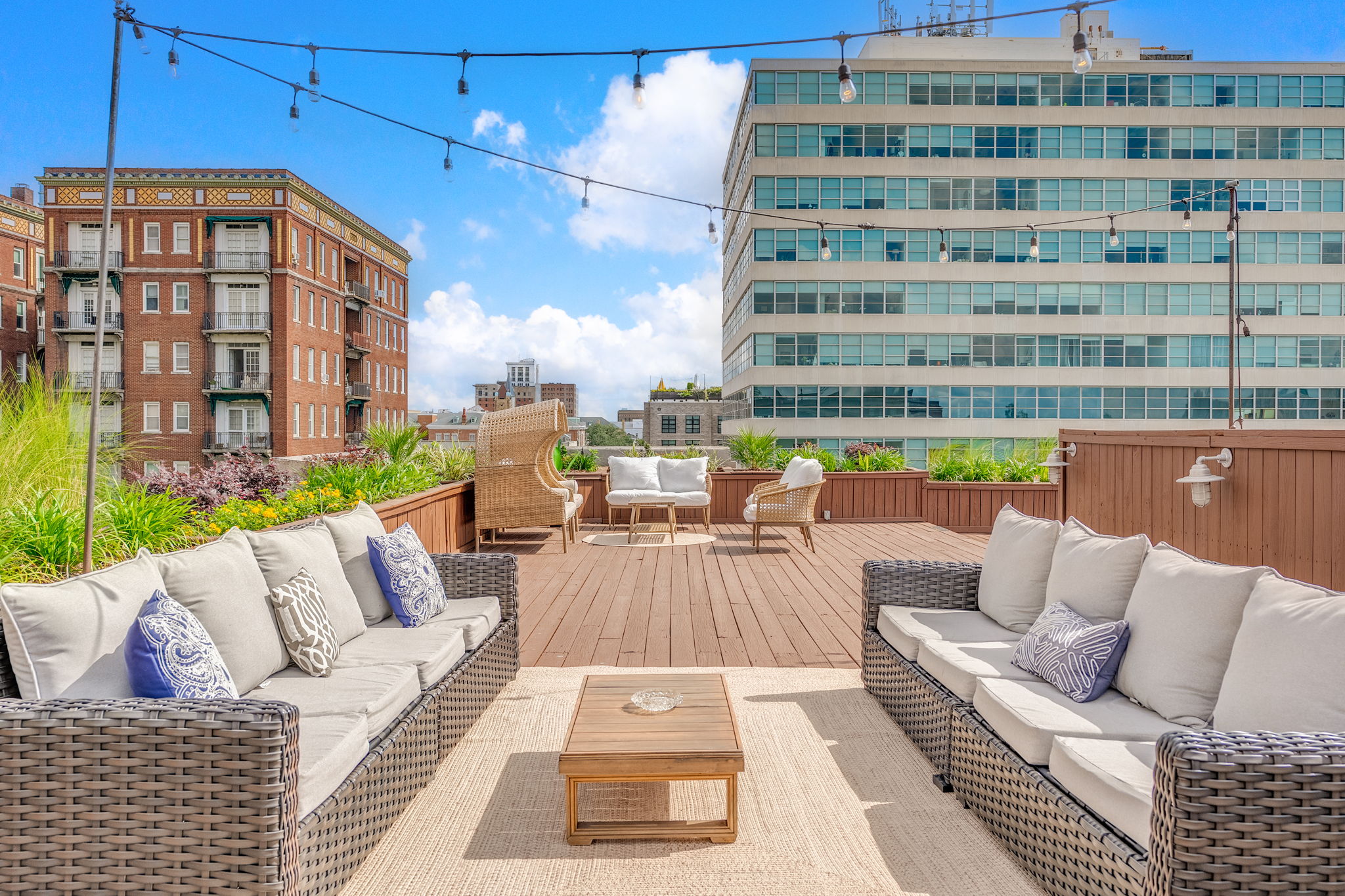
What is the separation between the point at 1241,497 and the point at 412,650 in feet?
13.6

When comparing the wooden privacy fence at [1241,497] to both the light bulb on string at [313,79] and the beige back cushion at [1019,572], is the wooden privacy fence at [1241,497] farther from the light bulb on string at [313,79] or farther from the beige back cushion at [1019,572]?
the light bulb on string at [313,79]

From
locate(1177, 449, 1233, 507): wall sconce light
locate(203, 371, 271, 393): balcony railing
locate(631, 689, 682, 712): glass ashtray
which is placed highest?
locate(203, 371, 271, 393): balcony railing

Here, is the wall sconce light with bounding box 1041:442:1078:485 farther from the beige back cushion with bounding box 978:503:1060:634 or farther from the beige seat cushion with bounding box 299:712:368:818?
the beige seat cushion with bounding box 299:712:368:818

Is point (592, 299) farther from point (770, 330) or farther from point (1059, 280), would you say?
point (1059, 280)

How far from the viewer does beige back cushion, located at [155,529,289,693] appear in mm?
2195

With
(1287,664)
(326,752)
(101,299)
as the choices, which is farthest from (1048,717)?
(101,299)

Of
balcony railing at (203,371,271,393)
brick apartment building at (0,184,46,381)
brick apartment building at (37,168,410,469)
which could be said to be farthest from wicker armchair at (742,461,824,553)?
brick apartment building at (0,184,46,381)

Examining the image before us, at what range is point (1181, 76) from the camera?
2683 centimetres

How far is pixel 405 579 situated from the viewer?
3.19 m

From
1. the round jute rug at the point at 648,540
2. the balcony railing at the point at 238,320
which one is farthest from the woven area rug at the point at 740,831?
the balcony railing at the point at 238,320

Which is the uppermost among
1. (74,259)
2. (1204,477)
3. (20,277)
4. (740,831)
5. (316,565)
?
(74,259)

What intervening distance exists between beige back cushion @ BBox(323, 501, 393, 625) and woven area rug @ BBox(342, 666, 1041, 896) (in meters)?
0.64

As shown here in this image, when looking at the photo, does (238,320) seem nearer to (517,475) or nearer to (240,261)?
(240,261)

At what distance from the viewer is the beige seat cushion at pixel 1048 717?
2049 mm
